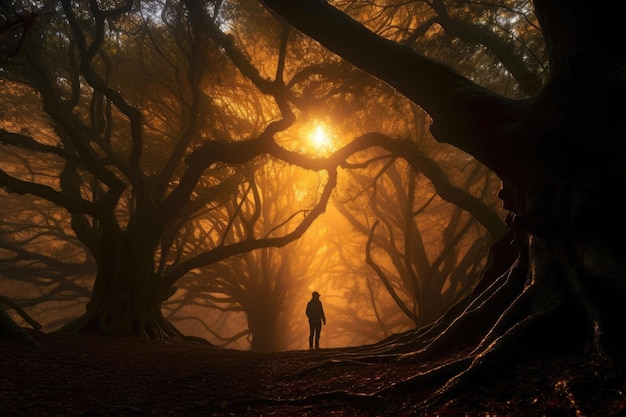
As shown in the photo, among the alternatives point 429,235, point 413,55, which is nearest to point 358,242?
point 429,235

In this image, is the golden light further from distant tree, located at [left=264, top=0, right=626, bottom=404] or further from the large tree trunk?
distant tree, located at [left=264, top=0, right=626, bottom=404]

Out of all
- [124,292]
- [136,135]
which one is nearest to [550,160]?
[136,135]

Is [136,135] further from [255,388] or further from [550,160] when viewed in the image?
[550,160]

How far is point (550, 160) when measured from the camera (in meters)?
3.93

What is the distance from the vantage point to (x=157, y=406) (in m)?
3.98

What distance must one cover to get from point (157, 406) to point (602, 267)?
14.6 ft

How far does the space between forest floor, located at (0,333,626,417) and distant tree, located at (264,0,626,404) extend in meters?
0.30

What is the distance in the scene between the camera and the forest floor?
2955 mm

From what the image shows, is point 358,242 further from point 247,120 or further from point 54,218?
point 54,218

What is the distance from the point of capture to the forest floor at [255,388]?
2.96 meters

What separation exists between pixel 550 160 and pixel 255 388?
422 centimetres

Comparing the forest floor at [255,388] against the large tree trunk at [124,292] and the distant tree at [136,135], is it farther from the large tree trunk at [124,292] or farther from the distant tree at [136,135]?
the distant tree at [136,135]

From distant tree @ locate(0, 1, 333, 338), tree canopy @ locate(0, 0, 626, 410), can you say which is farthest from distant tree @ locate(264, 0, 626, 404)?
distant tree @ locate(0, 1, 333, 338)

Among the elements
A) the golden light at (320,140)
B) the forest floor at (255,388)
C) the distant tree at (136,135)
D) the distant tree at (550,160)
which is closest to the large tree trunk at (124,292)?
the distant tree at (136,135)
